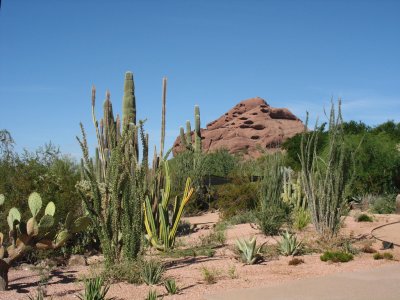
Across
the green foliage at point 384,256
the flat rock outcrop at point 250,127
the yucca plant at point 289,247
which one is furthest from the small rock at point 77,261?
the flat rock outcrop at point 250,127

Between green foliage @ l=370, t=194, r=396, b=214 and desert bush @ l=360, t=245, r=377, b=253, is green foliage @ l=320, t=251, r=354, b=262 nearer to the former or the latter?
desert bush @ l=360, t=245, r=377, b=253

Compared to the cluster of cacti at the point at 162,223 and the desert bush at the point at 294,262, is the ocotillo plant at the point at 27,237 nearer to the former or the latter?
the cluster of cacti at the point at 162,223

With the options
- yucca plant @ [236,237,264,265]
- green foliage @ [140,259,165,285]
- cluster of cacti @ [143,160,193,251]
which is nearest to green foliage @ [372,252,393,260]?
yucca plant @ [236,237,264,265]

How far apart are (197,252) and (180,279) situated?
2.49 meters

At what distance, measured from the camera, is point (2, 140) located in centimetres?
1834

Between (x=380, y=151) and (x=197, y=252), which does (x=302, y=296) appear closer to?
(x=197, y=252)

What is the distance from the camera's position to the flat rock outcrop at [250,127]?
78.7 metres

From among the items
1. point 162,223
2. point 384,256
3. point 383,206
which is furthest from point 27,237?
point 383,206

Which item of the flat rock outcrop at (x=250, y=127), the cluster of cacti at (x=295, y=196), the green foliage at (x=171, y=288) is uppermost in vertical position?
the flat rock outcrop at (x=250, y=127)

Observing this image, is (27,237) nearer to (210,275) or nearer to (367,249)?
(210,275)

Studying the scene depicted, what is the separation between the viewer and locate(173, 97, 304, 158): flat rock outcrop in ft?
258

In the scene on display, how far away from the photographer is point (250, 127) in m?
84.1

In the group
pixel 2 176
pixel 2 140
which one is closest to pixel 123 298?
pixel 2 176

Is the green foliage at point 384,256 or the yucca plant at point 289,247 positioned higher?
the yucca plant at point 289,247
